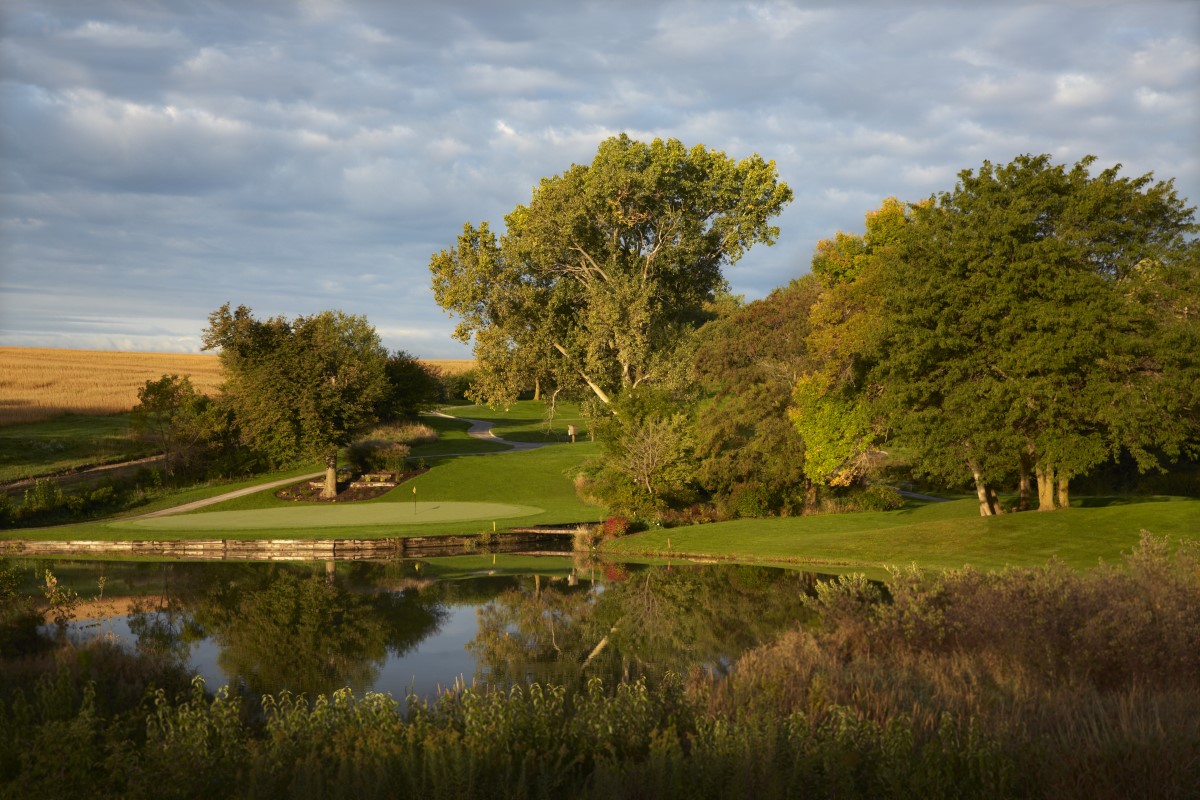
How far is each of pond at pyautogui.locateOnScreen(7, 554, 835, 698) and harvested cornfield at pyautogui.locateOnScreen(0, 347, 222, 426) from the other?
3096cm

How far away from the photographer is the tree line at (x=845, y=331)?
30672mm

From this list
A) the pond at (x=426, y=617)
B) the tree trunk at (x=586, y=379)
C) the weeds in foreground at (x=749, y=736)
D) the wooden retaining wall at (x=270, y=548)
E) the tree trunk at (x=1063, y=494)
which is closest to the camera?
the weeds in foreground at (x=749, y=736)

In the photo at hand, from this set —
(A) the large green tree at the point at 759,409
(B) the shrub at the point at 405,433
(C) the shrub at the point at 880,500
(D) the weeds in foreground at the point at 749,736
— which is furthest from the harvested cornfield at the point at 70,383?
(D) the weeds in foreground at the point at 749,736

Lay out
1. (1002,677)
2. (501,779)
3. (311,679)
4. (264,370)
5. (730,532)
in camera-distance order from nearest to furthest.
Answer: (501,779) → (1002,677) → (311,679) → (730,532) → (264,370)

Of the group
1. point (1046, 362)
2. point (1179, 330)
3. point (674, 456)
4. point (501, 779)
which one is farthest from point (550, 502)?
point (501, 779)

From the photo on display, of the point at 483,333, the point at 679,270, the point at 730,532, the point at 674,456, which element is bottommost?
the point at 730,532

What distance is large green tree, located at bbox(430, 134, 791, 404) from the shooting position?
48688 mm

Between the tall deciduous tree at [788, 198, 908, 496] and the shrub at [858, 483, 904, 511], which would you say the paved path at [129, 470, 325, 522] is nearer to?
the tall deciduous tree at [788, 198, 908, 496]

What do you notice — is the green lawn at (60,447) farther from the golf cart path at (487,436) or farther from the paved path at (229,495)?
the golf cart path at (487,436)

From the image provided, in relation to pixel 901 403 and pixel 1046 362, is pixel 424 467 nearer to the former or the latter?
pixel 901 403

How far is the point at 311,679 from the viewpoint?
16.5 metres

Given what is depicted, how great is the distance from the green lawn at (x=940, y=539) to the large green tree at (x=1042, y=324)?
6.19ft

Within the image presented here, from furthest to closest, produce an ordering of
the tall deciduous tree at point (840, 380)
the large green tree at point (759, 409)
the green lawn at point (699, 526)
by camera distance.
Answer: the large green tree at point (759, 409)
the tall deciduous tree at point (840, 380)
the green lawn at point (699, 526)

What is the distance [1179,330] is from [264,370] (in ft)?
120
